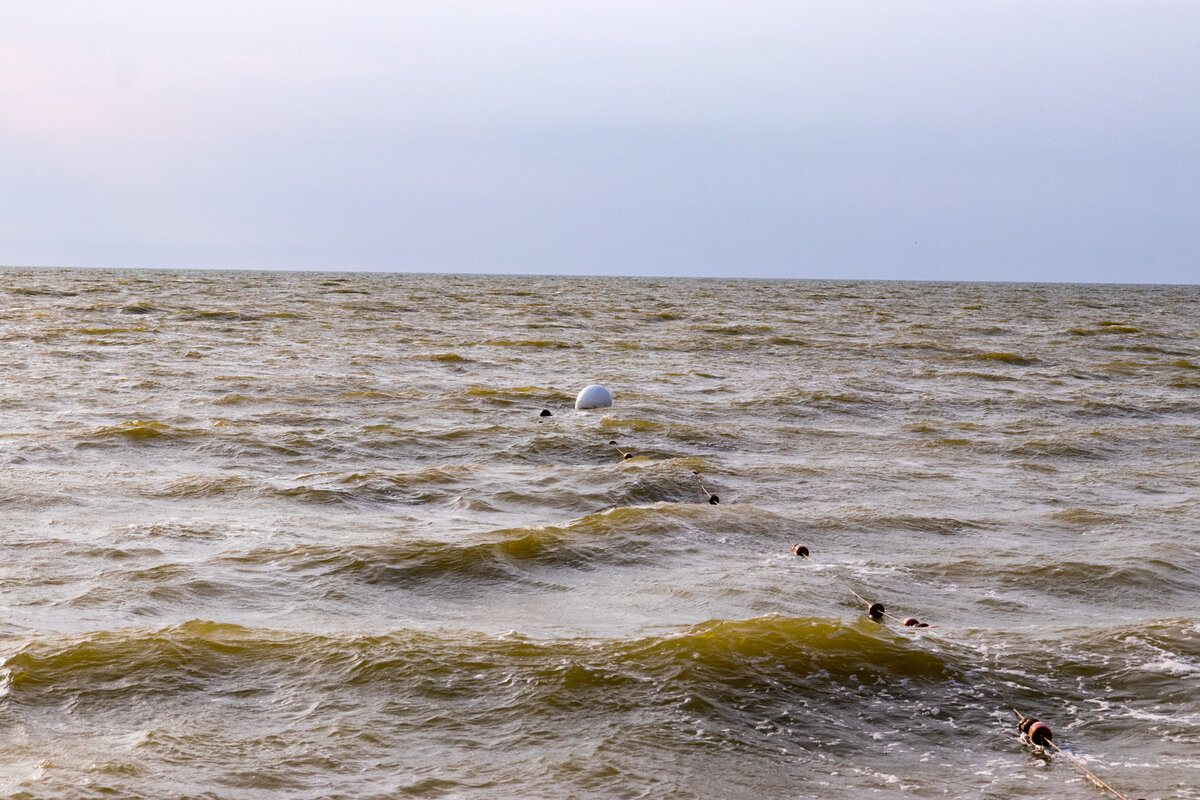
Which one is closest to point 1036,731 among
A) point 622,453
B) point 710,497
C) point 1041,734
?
point 1041,734

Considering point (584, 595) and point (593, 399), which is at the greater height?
point (593, 399)

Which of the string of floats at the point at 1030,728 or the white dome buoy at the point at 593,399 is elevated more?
the white dome buoy at the point at 593,399

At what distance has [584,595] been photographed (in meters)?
7.01

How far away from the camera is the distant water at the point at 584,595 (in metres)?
4.65

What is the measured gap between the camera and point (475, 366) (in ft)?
68.6

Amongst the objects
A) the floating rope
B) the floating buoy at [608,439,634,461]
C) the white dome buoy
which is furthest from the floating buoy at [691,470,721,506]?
the white dome buoy

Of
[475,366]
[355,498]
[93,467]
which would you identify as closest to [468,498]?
[355,498]

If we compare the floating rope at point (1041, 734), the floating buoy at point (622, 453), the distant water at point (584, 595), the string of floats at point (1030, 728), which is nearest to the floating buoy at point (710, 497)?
the distant water at point (584, 595)

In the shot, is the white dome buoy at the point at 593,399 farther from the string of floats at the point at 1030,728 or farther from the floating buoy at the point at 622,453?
the string of floats at the point at 1030,728

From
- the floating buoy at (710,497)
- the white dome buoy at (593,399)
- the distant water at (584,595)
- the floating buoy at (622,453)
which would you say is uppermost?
the white dome buoy at (593,399)

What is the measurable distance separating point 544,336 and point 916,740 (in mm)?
23987

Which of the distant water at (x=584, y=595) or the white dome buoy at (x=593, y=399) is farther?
the white dome buoy at (x=593, y=399)

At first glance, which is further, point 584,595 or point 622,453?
point 622,453

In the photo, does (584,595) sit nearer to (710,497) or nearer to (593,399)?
(710,497)
